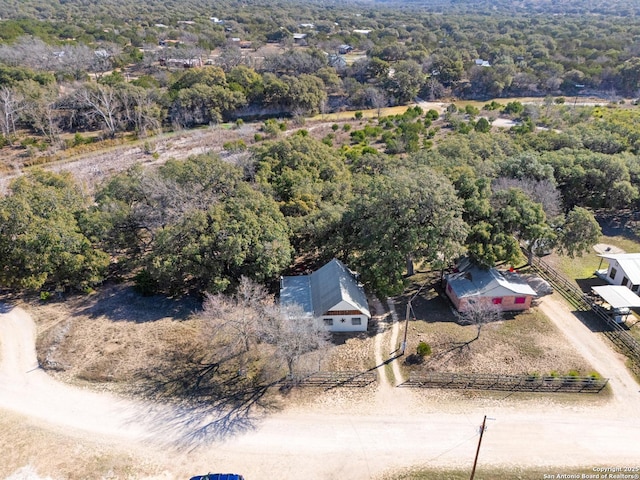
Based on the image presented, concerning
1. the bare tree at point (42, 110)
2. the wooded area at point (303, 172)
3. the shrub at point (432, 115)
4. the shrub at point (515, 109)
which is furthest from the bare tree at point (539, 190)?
the bare tree at point (42, 110)

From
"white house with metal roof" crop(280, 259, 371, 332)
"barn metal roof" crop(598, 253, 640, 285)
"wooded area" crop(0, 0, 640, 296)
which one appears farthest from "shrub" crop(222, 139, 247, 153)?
"barn metal roof" crop(598, 253, 640, 285)

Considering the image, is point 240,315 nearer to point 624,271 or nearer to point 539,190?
point 539,190

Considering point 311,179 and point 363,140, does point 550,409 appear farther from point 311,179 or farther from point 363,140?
point 363,140

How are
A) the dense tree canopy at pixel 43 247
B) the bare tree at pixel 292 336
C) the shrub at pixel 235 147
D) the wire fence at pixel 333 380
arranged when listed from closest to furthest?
the bare tree at pixel 292 336 → the wire fence at pixel 333 380 → the dense tree canopy at pixel 43 247 → the shrub at pixel 235 147

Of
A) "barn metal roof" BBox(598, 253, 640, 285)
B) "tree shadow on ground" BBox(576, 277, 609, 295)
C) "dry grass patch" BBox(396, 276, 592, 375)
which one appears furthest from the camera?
"tree shadow on ground" BBox(576, 277, 609, 295)

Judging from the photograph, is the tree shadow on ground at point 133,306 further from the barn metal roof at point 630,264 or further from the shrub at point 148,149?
the shrub at point 148,149

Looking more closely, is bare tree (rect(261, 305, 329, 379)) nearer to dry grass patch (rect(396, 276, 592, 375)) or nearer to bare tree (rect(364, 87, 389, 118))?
dry grass patch (rect(396, 276, 592, 375))
